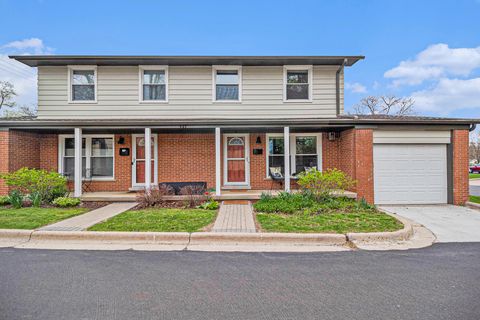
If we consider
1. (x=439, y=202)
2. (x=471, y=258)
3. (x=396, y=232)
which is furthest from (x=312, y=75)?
(x=471, y=258)

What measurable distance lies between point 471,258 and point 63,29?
68.2 feet

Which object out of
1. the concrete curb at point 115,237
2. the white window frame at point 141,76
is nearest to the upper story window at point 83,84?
the white window frame at point 141,76

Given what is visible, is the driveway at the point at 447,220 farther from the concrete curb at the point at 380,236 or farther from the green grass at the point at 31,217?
the green grass at the point at 31,217

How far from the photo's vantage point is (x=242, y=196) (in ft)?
32.1

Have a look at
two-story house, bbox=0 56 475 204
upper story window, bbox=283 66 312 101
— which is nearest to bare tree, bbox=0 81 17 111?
two-story house, bbox=0 56 475 204

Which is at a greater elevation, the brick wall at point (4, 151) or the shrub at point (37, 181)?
the brick wall at point (4, 151)

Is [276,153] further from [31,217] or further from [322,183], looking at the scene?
[31,217]

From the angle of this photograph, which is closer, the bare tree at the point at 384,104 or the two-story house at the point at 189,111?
the two-story house at the point at 189,111

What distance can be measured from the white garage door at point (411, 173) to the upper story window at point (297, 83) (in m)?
3.53

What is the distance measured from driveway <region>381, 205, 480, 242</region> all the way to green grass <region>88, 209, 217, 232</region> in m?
5.32

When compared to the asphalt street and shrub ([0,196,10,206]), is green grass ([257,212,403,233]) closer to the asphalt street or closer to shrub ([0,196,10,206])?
the asphalt street

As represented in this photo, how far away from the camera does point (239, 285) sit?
3.71 metres

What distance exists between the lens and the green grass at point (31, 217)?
20.8 feet

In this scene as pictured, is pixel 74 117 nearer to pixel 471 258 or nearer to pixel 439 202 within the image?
pixel 471 258
